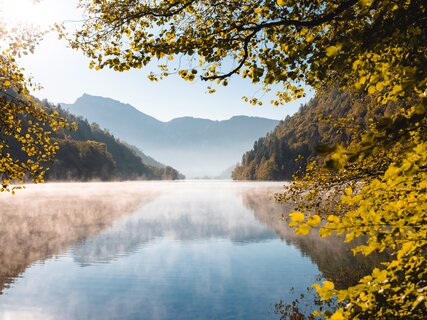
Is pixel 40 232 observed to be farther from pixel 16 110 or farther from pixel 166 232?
pixel 16 110

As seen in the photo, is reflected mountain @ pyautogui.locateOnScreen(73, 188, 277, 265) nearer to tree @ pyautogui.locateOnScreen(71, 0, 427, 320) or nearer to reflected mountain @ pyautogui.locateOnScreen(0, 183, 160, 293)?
reflected mountain @ pyautogui.locateOnScreen(0, 183, 160, 293)

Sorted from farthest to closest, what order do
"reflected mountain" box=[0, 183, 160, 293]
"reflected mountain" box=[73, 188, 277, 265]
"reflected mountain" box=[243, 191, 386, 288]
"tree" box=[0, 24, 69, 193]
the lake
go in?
"reflected mountain" box=[73, 188, 277, 265], "reflected mountain" box=[0, 183, 160, 293], "reflected mountain" box=[243, 191, 386, 288], the lake, "tree" box=[0, 24, 69, 193]

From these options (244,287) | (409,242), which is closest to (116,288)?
(244,287)

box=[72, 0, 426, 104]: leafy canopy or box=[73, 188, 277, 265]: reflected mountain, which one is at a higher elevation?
box=[72, 0, 426, 104]: leafy canopy

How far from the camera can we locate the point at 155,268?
32.1 meters

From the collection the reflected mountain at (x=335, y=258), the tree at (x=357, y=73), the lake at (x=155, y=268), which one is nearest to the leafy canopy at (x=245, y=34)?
Result: the tree at (x=357, y=73)

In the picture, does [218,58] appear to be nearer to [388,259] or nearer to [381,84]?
[381,84]

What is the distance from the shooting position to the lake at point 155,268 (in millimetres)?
22516

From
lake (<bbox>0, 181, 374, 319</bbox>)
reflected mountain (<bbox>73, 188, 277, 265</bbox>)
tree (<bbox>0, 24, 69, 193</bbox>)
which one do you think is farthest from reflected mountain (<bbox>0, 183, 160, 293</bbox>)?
tree (<bbox>0, 24, 69, 193</bbox>)

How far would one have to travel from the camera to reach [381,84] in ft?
20.2

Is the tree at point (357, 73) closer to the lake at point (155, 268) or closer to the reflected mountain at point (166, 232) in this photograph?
the lake at point (155, 268)

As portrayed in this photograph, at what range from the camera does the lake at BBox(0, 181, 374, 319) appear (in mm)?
22516

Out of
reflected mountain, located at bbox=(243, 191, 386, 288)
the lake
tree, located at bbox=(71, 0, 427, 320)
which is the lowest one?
the lake

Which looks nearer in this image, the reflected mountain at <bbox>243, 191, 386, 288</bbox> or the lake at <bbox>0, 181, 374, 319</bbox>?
the lake at <bbox>0, 181, 374, 319</bbox>
